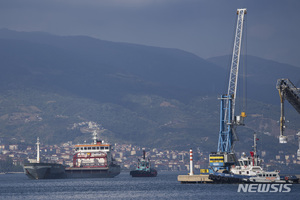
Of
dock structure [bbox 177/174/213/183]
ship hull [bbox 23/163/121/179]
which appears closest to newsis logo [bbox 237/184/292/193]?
dock structure [bbox 177/174/213/183]

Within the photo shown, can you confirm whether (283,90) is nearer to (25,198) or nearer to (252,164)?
(252,164)

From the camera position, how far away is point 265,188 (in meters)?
97.8

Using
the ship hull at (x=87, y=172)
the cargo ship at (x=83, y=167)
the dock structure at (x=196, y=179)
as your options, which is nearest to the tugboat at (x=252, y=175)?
the dock structure at (x=196, y=179)

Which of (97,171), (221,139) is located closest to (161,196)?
(221,139)

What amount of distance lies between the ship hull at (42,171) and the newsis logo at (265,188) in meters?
71.0

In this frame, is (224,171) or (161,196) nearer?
(161,196)

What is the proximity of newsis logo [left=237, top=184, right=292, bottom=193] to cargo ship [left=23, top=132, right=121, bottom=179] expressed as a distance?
7234 cm

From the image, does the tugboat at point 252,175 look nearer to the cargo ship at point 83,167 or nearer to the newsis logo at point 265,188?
the newsis logo at point 265,188

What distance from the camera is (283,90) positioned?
90.1m

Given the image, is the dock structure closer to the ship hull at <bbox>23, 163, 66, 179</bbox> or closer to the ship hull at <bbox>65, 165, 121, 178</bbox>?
the ship hull at <bbox>23, 163, 66, 179</bbox>

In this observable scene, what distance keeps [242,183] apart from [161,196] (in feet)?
57.4

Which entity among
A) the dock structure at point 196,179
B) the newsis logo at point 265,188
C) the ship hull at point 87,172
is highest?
the ship hull at point 87,172

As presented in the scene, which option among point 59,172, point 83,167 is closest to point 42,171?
point 59,172

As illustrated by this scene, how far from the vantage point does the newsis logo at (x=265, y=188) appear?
9626 centimetres
